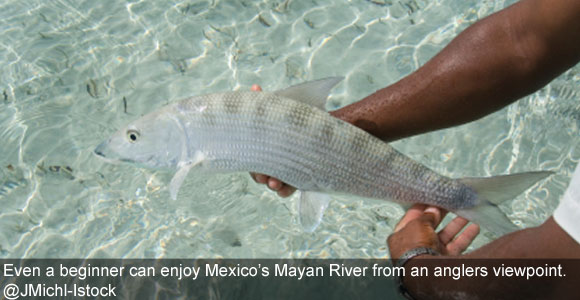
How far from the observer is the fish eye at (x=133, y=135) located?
2363 mm

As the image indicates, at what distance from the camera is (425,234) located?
2.33 meters

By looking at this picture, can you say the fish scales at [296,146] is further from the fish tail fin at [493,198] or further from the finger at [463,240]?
the finger at [463,240]

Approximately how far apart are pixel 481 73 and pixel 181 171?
5.68 ft

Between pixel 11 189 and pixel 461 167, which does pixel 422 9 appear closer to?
pixel 461 167

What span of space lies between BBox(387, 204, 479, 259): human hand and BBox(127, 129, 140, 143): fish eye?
1.44 m

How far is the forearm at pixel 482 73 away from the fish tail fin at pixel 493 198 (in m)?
0.55

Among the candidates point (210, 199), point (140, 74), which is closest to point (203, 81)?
point (140, 74)

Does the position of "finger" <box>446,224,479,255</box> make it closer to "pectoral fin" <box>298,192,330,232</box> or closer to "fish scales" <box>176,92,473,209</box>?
"fish scales" <box>176,92,473,209</box>

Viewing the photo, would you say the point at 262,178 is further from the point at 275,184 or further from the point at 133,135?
the point at 133,135

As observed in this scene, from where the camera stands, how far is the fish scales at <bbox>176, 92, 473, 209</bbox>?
2354 millimetres

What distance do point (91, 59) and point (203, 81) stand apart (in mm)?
1164

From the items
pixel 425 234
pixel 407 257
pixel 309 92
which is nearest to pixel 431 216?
pixel 425 234
